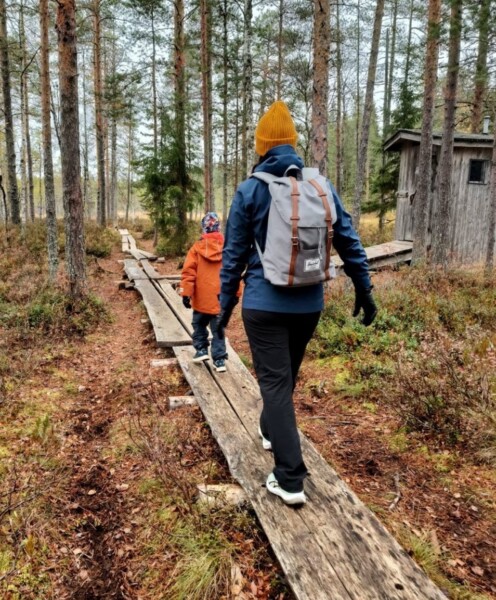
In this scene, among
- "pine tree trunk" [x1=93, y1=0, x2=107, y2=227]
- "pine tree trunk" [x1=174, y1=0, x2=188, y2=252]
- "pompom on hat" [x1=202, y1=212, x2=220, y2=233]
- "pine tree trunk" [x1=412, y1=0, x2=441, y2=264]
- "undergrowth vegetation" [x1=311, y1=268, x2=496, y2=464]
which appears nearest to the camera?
"undergrowth vegetation" [x1=311, y1=268, x2=496, y2=464]

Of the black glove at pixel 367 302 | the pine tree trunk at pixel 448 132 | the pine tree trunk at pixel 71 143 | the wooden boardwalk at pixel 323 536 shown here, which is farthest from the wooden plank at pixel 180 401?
the pine tree trunk at pixel 448 132

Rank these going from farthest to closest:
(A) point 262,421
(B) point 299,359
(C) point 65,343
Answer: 1. (C) point 65,343
2. (A) point 262,421
3. (B) point 299,359

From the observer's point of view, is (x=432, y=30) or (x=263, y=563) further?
(x=432, y=30)

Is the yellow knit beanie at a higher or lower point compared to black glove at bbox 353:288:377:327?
higher

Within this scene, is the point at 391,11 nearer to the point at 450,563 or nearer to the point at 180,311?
the point at 180,311

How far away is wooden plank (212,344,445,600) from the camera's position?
7.44 ft

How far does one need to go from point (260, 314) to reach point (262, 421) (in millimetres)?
1322

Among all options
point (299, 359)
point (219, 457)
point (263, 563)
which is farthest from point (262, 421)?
point (263, 563)

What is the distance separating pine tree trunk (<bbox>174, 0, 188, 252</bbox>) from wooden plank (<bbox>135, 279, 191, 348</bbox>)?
7.16 meters

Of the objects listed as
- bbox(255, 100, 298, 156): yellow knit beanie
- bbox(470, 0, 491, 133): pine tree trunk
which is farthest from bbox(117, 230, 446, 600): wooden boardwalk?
bbox(470, 0, 491, 133): pine tree trunk

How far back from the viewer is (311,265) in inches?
103

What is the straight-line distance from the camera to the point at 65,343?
6.84 m

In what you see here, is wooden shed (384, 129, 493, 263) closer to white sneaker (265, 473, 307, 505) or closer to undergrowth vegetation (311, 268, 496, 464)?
undergrowth vegetation (311, 268, 496, 464)

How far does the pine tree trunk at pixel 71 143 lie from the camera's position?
25.0 feet
